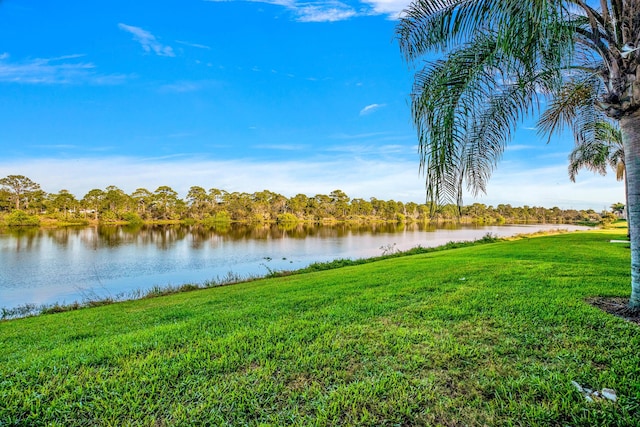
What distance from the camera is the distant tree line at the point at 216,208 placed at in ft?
185

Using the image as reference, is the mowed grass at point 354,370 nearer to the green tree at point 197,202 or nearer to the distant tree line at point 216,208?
the distant tree line at point 216,208

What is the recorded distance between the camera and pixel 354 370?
2.41m

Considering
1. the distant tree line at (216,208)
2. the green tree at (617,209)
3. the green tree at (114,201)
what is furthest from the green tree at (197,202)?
the green tree at (617,209)

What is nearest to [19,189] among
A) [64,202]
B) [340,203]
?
[64,202]

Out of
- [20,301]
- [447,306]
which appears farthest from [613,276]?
[20,301]

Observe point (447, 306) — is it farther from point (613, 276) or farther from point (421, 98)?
point (613, 276)

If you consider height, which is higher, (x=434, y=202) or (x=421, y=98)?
(x=421, y=98)

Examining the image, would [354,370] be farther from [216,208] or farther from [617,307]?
[216,208]

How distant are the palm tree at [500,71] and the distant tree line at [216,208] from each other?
48.4 metres

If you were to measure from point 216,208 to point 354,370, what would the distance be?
7660 cm

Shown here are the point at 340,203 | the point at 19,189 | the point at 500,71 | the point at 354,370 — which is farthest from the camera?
the point at 340,203

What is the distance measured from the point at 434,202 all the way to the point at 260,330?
2389 millimetres

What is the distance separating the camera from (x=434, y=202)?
2.98 metres

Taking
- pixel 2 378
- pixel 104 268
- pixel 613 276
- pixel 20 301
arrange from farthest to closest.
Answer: pixel 104 268 → pixel 20 301 → pixel 613 276 → pixel 2 378
